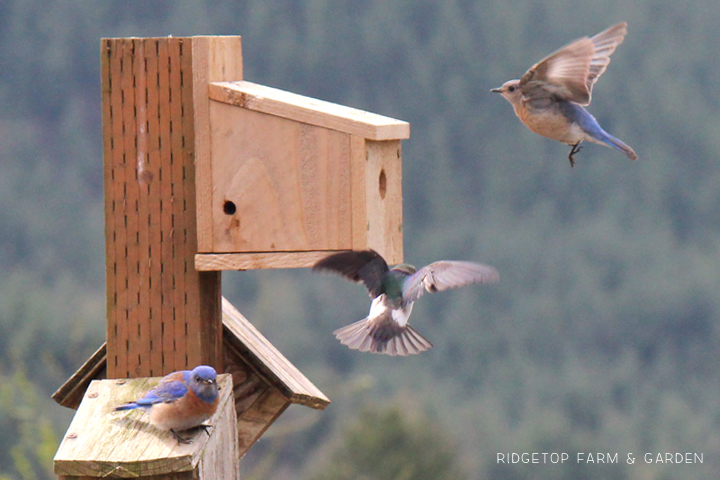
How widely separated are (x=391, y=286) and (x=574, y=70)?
3.63 ft

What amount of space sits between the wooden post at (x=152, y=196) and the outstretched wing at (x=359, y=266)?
455mm

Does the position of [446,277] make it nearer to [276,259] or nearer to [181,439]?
[276,259]

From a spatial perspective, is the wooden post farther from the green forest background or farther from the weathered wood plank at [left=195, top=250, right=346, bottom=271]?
the green forest background

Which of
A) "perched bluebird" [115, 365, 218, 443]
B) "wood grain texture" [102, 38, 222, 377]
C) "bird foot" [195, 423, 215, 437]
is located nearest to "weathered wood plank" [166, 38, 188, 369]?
"wood grain texture" [102, 38, 222, 377]

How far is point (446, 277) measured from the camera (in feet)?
12.8

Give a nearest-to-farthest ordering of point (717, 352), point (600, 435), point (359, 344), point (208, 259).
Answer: point (208, 259) → point (359, 344) → point (600, 435) → point (717, 352)

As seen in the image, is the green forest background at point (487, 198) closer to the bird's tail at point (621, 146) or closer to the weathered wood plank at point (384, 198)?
the bird's tail at point (621, 146)

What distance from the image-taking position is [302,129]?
381cm

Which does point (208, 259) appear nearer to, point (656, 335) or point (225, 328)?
point (225, 328)

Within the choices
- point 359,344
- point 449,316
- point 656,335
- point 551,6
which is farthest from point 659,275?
point 359,344

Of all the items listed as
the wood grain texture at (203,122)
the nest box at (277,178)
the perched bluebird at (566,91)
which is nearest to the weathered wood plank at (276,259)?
the nest box at (277,178)

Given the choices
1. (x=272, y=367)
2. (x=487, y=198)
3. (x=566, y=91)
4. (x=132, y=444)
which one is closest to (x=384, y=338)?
(x=272, y=367)

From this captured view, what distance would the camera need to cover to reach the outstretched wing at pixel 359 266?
3785 millimetres

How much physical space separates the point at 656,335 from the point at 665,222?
15.9 ft
